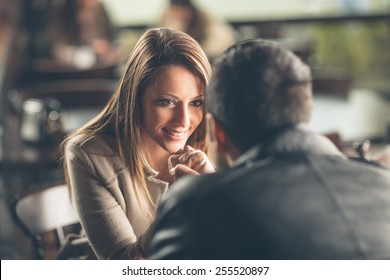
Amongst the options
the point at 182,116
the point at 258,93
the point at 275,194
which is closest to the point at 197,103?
the point at 182,116

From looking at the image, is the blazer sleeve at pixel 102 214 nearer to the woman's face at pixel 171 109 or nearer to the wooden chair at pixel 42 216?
the woman's face at pixel 171 109

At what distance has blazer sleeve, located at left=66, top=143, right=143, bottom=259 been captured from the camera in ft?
4.63

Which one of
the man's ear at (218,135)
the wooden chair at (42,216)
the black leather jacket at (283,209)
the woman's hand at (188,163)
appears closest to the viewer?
the black leather jacket at (283,209)

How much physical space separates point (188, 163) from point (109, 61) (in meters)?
2.46

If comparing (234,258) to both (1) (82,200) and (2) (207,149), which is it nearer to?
(2) (207,149)

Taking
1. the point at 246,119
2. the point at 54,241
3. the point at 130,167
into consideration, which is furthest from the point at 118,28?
the point at 246,119

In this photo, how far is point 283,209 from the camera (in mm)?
1041

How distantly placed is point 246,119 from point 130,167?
1.33ft

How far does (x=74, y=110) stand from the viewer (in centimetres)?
253

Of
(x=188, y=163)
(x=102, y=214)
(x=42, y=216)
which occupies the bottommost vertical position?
(x=42, y=216)

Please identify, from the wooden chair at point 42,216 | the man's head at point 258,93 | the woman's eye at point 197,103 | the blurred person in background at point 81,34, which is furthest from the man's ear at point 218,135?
the blurred person in background at point 81,34

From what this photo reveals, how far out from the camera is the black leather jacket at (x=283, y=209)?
104 cm

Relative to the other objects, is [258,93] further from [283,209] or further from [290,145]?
[283,209]

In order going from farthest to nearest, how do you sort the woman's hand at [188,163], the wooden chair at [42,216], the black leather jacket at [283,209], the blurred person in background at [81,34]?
the blurred person in background at [81,34] → the wooden chair at [42,216] → the woman's hand at [188,163] → the black leather jacket at [283,209]
